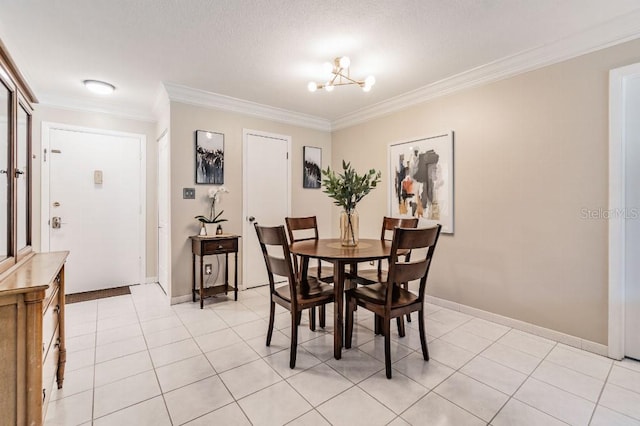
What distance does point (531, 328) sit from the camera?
102 inches

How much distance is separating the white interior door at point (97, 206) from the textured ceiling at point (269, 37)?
77 centimetres

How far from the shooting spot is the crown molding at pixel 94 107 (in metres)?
3.51

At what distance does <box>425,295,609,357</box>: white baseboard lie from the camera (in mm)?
2262

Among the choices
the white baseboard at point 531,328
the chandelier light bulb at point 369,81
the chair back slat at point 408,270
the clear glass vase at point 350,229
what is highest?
the chandelier light bulb at point 369,81

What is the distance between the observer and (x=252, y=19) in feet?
6.84

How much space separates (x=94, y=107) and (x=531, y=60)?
15.8 ft

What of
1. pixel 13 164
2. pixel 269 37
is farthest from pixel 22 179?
pixel 269 37

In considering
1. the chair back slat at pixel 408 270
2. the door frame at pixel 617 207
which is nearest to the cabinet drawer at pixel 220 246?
the chair back slat at pixel 408 270

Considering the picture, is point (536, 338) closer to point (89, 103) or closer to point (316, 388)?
point (316, 388)

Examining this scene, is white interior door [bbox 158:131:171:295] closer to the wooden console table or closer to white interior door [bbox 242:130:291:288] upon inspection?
the wooden console table

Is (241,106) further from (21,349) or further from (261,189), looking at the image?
(21,349)

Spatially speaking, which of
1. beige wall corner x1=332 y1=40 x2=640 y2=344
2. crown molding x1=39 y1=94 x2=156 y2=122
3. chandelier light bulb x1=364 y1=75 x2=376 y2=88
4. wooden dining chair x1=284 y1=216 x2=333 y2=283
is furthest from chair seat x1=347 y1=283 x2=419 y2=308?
crown molding x1=39 y1=94 x2=156 y2=122

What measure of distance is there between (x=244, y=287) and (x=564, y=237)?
11.2 feet

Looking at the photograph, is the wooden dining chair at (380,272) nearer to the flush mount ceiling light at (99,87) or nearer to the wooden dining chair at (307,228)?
the wooden dining chair at (307,228)
